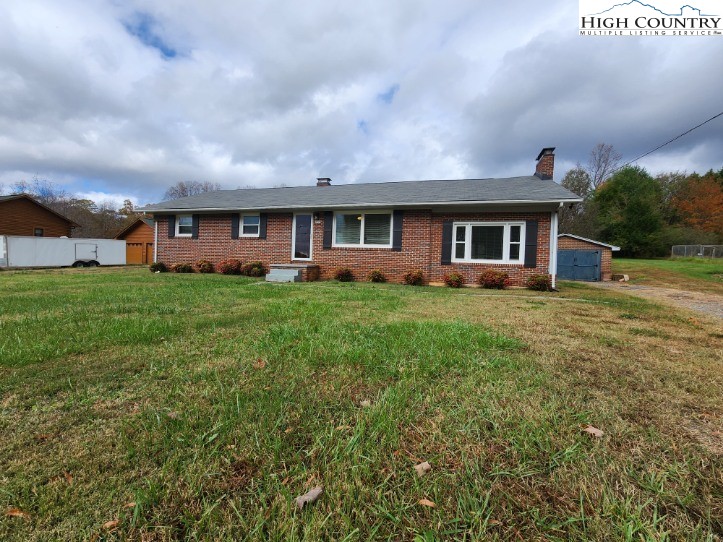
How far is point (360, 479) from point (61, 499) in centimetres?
118

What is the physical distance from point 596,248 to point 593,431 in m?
17.5

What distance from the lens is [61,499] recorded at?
125cm

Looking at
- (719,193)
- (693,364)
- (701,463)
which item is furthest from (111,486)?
(719,193)

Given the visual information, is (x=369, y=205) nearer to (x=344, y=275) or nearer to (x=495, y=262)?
(x=344, y=275)

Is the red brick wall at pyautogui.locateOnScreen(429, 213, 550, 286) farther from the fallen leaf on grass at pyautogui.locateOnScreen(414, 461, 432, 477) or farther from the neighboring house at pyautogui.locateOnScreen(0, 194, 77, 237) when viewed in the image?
the neighboring house at pyautogui.locateOnScreen(0, 194, 77, 237)

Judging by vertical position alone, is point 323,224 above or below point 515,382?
above

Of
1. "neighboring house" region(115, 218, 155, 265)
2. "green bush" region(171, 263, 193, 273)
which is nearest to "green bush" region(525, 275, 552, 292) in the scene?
"green bush" region(171, 263, 193, 273)

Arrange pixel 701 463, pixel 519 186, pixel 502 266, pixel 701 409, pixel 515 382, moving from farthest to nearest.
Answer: pixel 519 186 < pixel 502 266 < pixel 515 382 < pixel 701 409 < pixel 701 463

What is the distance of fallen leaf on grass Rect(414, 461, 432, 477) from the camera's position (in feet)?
4.77

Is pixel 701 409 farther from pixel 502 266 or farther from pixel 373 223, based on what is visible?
pixel 373 223

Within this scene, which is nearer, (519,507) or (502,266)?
(519,507)

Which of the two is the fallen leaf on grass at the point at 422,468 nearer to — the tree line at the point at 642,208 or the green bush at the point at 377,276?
the green bush at the point at 377,276

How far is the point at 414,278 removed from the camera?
10516 millimetres

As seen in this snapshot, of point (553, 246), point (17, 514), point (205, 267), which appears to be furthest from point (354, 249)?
point (17, 514)
